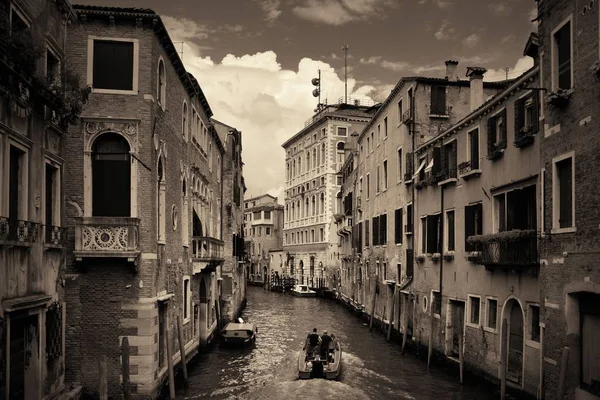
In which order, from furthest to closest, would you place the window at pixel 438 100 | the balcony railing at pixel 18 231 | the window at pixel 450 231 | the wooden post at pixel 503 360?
1. the window at pixel 438 100
2. the window at pixel 450 231
3. the wooden post at pixel 503 360
4. the balcony railing at pixel 18 231

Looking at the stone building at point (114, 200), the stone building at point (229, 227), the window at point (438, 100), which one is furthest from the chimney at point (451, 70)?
the stone building at point (114, 200)

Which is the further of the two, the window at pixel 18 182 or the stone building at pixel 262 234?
the stone building at pixel 262 234

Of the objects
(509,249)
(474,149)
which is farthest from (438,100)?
(509,249)

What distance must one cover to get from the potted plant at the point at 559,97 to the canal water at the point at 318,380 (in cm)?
718

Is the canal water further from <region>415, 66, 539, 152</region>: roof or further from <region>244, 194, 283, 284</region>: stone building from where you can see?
<region>244, 194, 283, 284</region>: stone building

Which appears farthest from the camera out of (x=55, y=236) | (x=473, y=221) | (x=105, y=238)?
(x=473, y=221)

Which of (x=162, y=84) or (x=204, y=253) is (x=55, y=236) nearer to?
(x=162, y=84)

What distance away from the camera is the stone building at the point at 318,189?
2242 inches

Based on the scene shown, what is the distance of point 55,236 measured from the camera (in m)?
11.7

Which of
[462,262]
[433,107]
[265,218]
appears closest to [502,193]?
[462,262]

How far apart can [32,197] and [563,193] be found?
9.14 m

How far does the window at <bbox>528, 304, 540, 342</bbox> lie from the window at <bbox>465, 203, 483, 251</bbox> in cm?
328

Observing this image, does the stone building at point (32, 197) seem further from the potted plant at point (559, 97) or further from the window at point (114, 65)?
the potted plant at point (559, 97)

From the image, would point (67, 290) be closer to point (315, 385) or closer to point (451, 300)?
point (315, 385)
